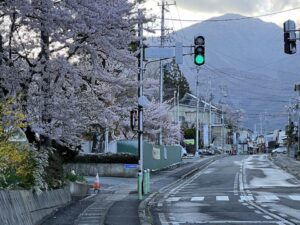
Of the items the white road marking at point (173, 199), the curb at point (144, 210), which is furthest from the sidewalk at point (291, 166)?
the curb at point (144, 210)

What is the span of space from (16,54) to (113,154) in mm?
22060

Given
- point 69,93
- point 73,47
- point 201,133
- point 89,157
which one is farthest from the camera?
point 201,133

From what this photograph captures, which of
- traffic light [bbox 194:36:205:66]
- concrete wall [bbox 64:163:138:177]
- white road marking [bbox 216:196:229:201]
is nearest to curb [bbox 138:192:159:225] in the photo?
white road marking [bbox 216:196:229:201]

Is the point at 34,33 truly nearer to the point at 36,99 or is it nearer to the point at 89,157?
the point at 36,99

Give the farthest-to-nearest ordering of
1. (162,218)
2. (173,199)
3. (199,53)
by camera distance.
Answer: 1. (173,199)
2. (199,53)
3. (162,218)

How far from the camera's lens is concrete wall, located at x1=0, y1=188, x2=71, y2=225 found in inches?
409

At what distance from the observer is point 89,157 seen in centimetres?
3934

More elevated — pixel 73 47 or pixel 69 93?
pixel 73 47

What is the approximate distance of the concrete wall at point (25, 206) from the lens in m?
10.4

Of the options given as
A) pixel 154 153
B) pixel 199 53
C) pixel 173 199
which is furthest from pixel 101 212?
pixel 154 153

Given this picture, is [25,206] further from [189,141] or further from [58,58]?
[189,141]

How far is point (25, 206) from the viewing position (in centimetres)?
1230

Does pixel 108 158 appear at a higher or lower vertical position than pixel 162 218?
higher

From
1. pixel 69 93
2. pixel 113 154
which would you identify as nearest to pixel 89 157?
pixel 113 154
